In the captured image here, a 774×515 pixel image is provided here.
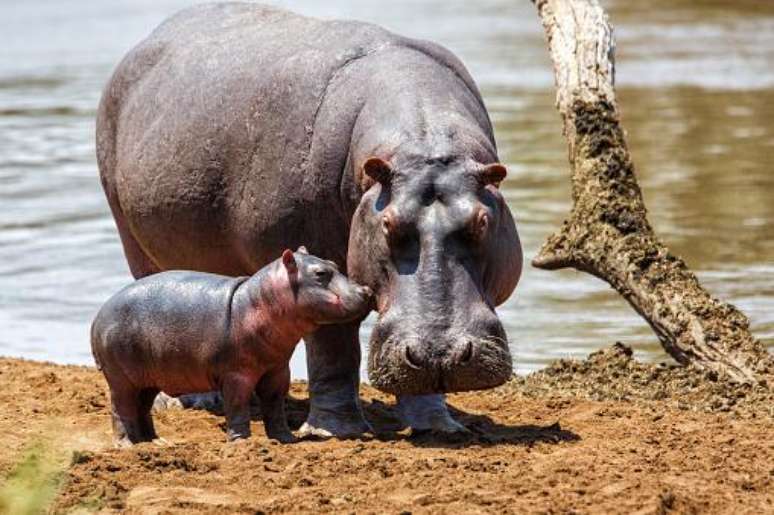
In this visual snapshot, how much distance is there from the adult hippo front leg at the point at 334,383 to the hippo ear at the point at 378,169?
897mm

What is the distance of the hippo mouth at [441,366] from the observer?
6.32m

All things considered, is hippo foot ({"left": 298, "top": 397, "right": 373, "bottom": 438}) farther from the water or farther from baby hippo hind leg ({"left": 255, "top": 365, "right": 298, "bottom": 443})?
the water

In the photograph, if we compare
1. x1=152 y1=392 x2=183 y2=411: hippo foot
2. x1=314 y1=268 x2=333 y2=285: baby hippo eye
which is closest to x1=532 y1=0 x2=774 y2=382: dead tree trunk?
x1=152 y1=392 x2=183 y2=411: hippo foot

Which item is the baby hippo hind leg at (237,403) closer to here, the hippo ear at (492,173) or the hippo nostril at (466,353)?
the hippo nostril at (466,353)

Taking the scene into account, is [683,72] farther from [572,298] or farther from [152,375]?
[152,375]

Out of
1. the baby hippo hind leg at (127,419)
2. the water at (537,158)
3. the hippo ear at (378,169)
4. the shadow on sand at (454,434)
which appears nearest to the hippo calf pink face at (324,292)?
the hippo ear at (378,169)

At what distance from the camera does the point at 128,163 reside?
8.64m

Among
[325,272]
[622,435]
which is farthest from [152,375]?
[622,435]

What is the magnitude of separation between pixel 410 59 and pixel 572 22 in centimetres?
215

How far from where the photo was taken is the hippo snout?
6.32 metres

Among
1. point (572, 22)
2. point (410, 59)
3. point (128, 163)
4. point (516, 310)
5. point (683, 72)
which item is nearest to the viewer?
point (410, 59)

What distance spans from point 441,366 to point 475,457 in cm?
40

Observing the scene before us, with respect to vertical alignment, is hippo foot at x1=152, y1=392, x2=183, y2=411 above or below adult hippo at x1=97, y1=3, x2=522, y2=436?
below

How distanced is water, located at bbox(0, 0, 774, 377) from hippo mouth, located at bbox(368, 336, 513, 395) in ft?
8.92
